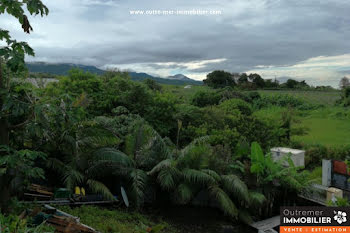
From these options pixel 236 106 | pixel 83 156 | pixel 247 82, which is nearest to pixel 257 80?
pixel 247 82

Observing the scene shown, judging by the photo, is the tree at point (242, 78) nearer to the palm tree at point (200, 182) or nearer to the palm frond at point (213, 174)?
the palm tree at point (200, 182)

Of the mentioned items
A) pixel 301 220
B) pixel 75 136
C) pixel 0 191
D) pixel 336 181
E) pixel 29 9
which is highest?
pixel 29 9

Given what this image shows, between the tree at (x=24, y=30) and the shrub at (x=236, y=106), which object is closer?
the tree at (x=24, y=30)

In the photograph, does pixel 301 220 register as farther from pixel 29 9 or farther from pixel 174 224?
pixel 29 9

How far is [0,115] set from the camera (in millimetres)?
5164

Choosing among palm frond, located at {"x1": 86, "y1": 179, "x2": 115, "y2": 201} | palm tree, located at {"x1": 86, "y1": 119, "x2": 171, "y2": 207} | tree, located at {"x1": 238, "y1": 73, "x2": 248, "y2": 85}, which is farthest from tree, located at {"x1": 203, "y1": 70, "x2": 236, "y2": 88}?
palm frond, located at {"x1": 86, "y1": 179, "x2": 115, "y2": 201}

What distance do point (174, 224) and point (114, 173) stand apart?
2316mm

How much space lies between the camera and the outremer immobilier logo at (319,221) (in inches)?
220

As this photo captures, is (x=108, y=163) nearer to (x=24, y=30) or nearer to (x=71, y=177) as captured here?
(x=71, y=177)


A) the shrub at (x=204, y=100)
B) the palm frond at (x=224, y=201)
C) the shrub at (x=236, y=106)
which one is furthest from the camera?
the shrub at (x=204, y=100)

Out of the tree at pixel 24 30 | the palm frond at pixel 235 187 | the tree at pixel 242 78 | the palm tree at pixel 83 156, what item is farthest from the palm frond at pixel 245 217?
the tree at pixel 242 78

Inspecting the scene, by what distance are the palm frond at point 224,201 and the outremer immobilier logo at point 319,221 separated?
3.19m

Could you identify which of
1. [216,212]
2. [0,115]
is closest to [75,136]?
[0,115]

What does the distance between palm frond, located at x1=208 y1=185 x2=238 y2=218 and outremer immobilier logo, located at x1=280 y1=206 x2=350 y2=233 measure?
319cm
